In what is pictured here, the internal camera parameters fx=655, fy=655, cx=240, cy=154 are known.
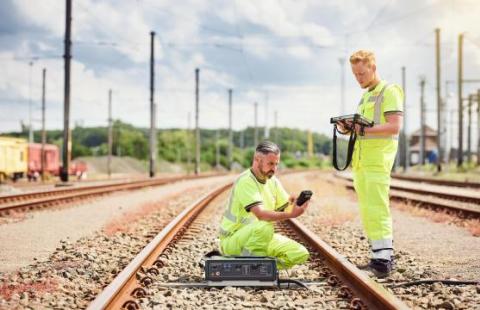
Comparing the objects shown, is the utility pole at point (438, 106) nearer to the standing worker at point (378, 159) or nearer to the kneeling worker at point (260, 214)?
the standing worker at point (378, 159)

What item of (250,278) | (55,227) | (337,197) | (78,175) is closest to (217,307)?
(250,278)

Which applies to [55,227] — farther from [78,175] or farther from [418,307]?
[78,175]

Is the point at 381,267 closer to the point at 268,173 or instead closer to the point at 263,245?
the point at 263,245

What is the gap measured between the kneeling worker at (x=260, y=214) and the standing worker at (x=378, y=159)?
702 millimetres

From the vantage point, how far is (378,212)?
Answer: 601cm

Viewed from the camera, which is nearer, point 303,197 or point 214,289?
point 303,197

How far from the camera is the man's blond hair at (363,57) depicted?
6.01m

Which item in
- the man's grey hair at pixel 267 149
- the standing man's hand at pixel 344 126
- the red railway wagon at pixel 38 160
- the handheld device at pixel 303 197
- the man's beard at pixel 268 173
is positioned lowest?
the red railway wagon at pixel 38 160

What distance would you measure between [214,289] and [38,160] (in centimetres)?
4208

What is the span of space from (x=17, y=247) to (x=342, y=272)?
469 cm

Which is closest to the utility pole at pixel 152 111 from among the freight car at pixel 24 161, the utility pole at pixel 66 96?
the freight car at pixel 24 161

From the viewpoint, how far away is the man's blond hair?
6.01 meters

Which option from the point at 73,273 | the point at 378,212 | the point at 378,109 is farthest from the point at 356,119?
the point at 73,273

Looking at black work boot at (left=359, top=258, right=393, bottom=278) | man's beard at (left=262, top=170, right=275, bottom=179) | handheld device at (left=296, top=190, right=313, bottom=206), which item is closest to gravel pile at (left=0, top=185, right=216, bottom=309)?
man's beard at (left=262, top=170, right=275, bottom=179)
